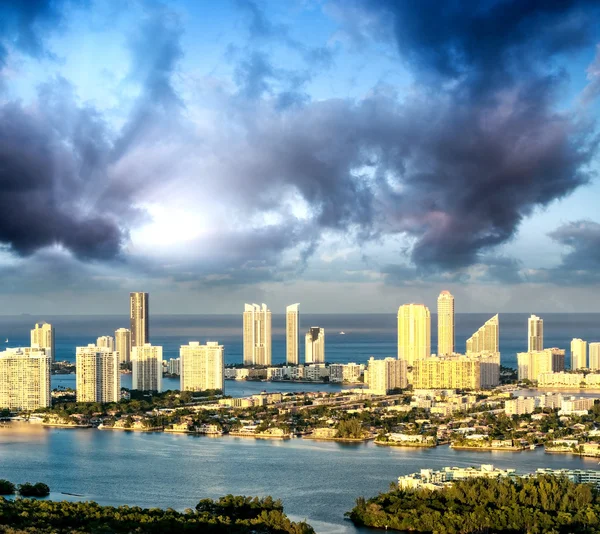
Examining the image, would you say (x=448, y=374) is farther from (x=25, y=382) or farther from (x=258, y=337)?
(x=25, y=382)

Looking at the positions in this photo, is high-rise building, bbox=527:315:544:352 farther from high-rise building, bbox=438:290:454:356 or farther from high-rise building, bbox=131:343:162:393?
high-rise building, bbox=131:343:162:393

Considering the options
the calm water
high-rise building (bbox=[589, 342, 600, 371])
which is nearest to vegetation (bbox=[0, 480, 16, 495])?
the calm water

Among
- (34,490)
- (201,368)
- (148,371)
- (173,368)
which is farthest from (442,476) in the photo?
(173,368)

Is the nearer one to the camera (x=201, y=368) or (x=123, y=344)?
(x=201, y=368)

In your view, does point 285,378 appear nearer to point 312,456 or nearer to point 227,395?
point 227,395

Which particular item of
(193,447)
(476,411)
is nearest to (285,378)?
(476,411)
